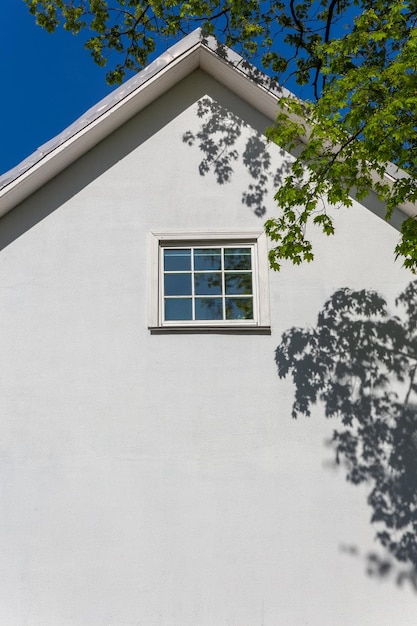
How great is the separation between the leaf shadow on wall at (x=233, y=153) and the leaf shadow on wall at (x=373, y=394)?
1.79 m

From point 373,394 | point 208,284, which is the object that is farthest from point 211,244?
point 373,394

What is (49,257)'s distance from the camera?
6.50 meters

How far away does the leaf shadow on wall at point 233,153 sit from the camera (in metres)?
6.73

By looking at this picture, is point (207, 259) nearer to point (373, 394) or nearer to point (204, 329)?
point (204, 329)

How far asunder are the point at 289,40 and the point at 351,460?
7458mm

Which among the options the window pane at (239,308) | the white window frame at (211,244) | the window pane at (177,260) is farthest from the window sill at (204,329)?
the window pane at (177,260)

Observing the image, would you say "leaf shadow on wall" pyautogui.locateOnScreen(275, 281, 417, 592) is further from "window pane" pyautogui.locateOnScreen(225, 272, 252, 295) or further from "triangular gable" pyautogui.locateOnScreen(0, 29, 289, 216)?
"triangular gable" pyautogui.locateOnScreen(0, 29, 289, 216)

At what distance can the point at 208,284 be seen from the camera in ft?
21.4

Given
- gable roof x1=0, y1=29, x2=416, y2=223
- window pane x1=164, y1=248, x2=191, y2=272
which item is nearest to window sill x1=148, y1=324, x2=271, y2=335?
window pane x1=164, y1=248, x2=191, y2=272

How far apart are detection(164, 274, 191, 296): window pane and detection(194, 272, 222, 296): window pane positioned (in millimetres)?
108

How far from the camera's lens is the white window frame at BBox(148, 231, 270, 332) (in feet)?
20.5

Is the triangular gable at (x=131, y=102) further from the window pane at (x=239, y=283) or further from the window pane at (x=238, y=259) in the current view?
the window pane at (x=239, y=283)

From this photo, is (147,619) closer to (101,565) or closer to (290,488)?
(101,565)

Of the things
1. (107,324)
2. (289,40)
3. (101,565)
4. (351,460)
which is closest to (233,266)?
(107,324)
